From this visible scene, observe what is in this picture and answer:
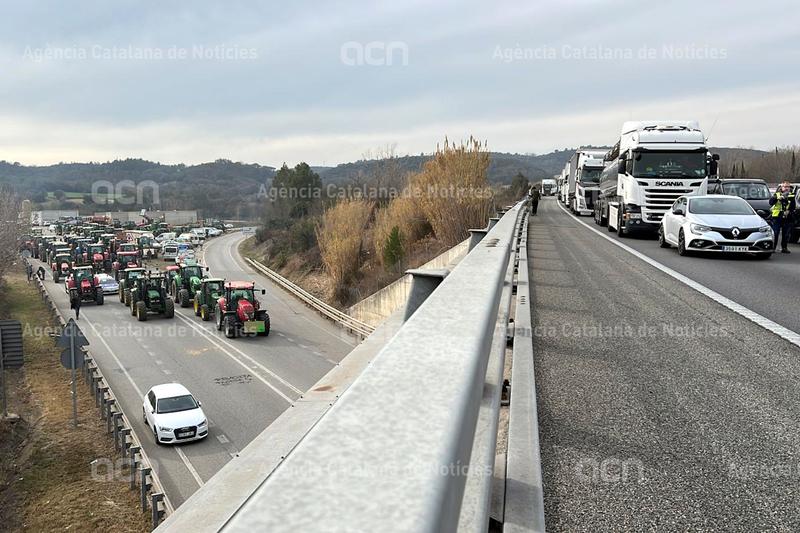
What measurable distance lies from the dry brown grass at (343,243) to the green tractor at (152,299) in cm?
1054

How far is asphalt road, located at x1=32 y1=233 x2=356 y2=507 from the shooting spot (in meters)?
19.0

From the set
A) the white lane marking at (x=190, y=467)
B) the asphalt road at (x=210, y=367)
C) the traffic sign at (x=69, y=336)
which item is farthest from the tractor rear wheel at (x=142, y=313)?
the white lane marking at (x=190, y=467)

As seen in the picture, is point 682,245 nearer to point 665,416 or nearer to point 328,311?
point 665,416

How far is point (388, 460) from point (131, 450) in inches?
671

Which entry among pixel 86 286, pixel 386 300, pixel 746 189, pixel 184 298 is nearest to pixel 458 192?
pixel 386 300

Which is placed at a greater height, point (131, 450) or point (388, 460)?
point (388, 460)

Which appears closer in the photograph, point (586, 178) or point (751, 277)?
point (751, 277)

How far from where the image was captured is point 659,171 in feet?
71.6

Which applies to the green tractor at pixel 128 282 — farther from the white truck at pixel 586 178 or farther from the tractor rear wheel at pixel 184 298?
the white truck at pixel 586 178

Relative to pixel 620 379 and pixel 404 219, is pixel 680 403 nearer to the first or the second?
pixel 620 379

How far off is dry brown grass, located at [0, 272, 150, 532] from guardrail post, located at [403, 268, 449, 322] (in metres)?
12.5

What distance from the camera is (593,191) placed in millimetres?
40062

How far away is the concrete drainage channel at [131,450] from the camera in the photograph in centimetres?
1387

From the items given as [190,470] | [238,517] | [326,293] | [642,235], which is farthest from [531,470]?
[326,293]
